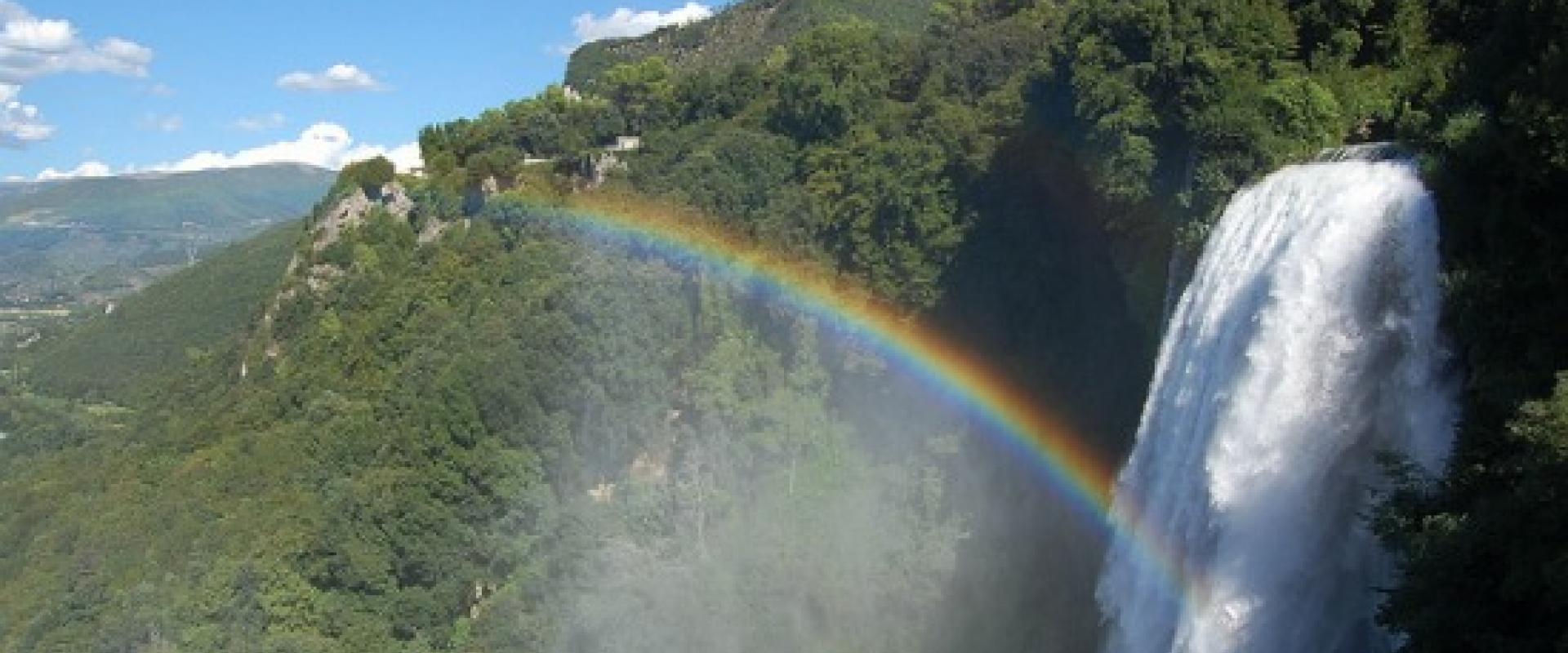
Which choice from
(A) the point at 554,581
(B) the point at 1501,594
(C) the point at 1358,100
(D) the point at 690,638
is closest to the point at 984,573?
(D) the point at 690,638

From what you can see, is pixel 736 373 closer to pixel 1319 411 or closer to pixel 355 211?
pixel 355 211

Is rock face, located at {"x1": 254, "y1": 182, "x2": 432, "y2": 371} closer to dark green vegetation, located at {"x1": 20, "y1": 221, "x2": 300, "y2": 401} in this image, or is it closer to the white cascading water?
dark green vegetation, located at {"x1": 20, "y1": 221, "x2": 300, "y2": 401}

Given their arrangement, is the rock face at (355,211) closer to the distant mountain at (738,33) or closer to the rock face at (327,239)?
the rock face at (327,239)

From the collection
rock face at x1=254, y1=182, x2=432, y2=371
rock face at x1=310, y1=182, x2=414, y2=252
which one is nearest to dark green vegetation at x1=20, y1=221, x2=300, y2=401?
rock face at x1=254, y1=182, x2=432, y2=371

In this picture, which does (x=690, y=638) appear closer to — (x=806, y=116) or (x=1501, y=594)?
(x=806, y=116)

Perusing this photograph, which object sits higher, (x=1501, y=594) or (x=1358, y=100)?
(x=1358, y=100)

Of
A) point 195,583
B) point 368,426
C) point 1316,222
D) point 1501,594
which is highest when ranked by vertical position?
point 1316,222

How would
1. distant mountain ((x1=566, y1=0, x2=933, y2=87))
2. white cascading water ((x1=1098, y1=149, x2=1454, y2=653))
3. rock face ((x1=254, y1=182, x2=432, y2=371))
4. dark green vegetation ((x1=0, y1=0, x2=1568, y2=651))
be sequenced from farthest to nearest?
1. distant mountain ((x1=566, y1=0, x2=933, y2=87))
2. rock face ((x1=254, y1=182, x2=432, y2=371))
3. dark green vegetation ((x1=0, y1=0, x2=1568, y2=651))
4. white cascading water ((x1=1098, y1=149, x2=1454, y2=653))
